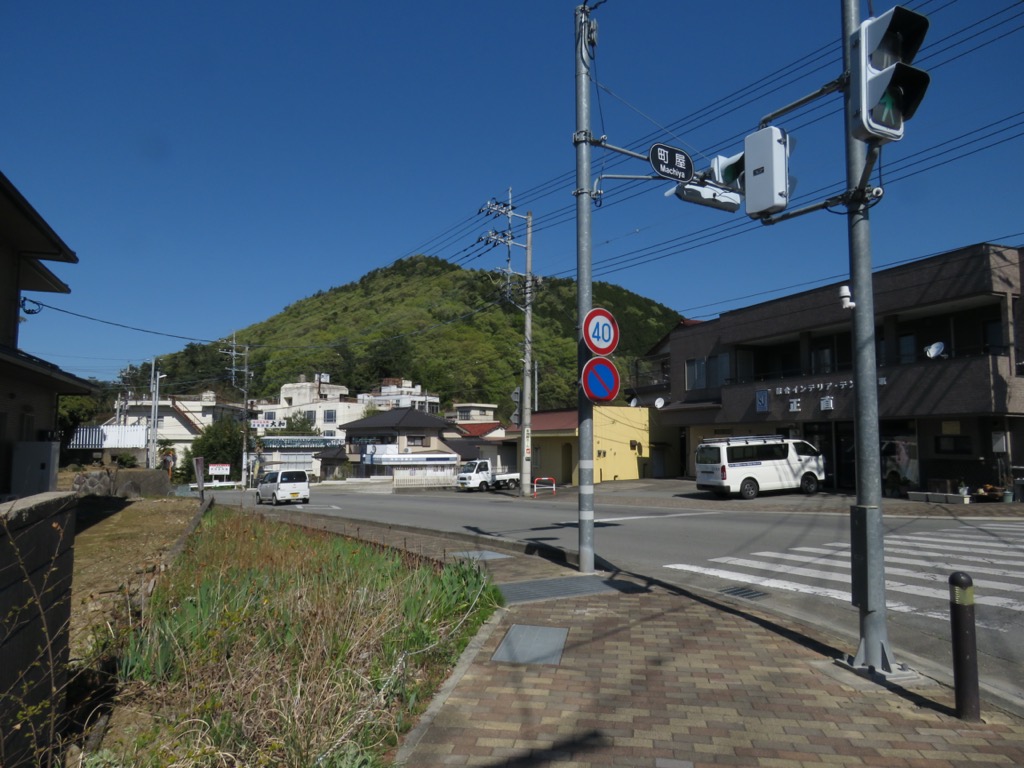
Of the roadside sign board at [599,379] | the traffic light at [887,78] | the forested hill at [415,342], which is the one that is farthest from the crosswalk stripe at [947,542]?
the forested hill at [415,342]

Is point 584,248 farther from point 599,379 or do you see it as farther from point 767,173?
point 767,173

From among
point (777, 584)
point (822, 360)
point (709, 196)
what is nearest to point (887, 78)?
point (709, 196)

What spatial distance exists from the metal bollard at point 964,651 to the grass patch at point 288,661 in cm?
349

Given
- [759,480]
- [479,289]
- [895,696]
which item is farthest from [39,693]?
[479,289]

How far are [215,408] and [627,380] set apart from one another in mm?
54066

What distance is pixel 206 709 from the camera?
3.95 m

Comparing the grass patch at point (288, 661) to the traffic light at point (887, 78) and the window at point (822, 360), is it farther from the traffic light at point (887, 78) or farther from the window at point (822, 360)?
the window at point (822, 360)

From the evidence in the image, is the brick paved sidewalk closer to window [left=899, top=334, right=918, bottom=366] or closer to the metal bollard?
the metal bollard

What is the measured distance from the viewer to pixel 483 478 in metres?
41.8

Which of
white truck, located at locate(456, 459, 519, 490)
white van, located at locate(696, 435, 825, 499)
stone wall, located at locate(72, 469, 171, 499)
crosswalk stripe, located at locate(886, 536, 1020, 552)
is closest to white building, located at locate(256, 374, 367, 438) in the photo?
white truck, located at locate(456, 459, 519, 490)

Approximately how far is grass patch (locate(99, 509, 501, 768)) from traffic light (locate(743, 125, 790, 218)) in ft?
14.8

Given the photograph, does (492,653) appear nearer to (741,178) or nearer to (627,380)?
(741,178)

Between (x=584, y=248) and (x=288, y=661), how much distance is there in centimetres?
699

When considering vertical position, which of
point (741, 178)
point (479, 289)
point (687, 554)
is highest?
point (479, 289)
